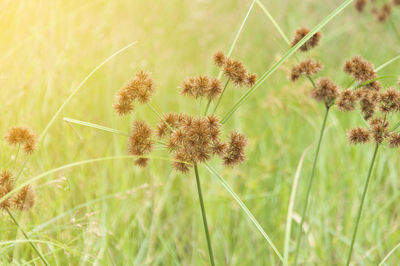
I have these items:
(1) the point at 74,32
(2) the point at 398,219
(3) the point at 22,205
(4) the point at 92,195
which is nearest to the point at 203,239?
(4) the point at 92,195

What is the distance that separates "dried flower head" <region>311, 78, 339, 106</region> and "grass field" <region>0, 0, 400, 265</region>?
246 millimetres

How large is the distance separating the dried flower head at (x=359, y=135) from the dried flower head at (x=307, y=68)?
0.21m

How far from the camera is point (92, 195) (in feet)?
7.61

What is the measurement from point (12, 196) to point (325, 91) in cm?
88

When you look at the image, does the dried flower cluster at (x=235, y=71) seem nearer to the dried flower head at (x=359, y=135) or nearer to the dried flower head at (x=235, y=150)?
the dried flower head at (x=235, y=150)

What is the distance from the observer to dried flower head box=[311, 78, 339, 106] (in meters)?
1.32

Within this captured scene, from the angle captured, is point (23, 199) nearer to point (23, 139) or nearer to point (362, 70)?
point (23, 139)

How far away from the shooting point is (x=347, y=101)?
1.28 metres

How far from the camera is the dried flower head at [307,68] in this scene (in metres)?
1.36

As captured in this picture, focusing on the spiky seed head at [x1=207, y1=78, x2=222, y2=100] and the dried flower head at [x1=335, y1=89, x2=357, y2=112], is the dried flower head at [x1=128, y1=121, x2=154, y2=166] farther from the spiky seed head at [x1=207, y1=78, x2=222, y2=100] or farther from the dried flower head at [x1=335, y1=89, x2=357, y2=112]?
the dried flower head at [x1=335, y1=89, x2=357, y2=112]

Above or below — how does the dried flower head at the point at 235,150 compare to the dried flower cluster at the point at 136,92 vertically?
below

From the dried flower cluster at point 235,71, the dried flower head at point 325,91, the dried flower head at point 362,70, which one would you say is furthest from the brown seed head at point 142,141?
the dried flower head at point 362,70

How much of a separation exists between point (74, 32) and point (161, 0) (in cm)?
181

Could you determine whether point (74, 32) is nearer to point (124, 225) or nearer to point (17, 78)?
point (17, 78)
